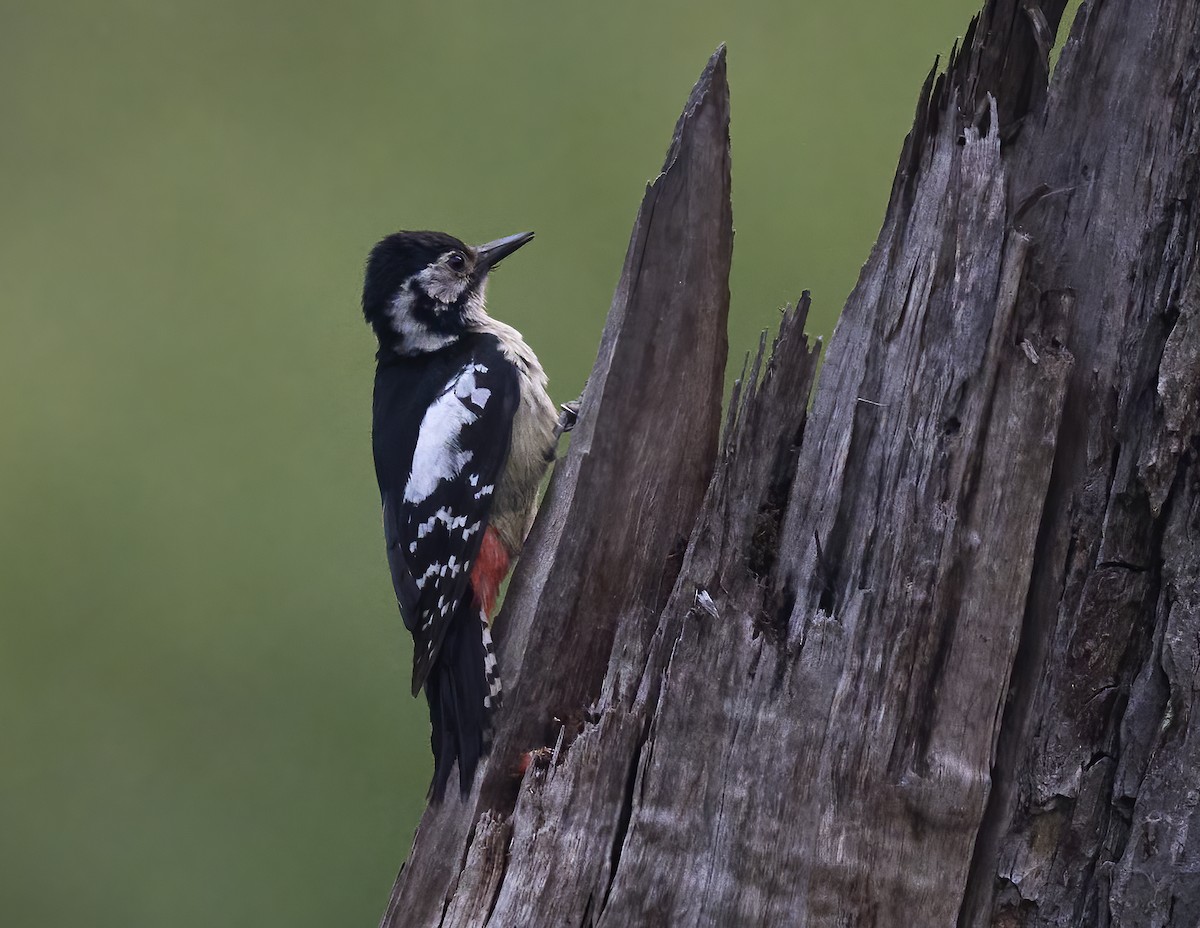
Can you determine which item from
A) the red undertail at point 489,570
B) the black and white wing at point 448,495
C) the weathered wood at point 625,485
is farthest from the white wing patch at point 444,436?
the weathered wood at point 625,485

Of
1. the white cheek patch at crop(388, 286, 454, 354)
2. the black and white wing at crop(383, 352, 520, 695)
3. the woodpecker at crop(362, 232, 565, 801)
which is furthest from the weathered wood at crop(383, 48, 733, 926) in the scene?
the white cheek patch at crop(388, 286, 454, 354)

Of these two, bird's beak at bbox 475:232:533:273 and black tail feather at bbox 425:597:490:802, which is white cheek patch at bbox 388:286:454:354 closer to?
bird's beak at bbox 475:232:533:273

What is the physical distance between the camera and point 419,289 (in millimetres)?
2635

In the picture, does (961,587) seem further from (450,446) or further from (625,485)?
(450,446)

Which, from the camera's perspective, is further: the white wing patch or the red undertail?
the white wing patch

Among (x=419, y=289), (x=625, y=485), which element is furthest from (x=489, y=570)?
(x=419, y=289)

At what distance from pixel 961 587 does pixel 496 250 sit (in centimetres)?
165

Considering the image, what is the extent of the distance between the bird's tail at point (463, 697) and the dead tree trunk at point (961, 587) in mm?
183

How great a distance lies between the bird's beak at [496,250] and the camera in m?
2.68

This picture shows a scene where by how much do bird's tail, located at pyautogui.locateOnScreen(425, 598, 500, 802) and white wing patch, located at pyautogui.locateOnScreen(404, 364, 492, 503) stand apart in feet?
1.07

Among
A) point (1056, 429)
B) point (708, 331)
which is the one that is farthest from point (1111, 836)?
point (708, 331)

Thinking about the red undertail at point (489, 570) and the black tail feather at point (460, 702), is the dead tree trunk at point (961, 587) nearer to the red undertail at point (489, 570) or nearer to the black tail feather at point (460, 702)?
the black tail feather at point (460, 702)

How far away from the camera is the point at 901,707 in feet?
4.39

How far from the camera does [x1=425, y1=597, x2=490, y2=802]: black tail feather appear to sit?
1.70 m
